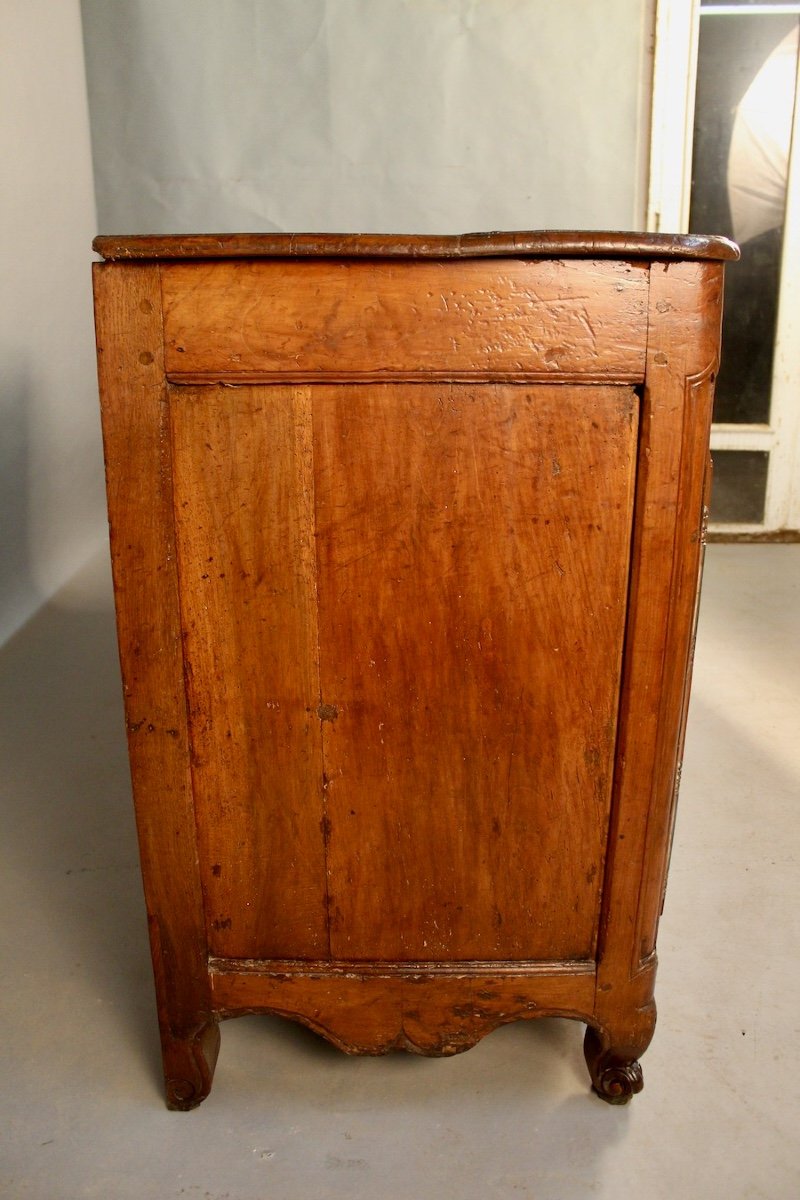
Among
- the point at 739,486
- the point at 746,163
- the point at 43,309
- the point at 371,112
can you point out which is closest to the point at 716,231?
the point at 746,163

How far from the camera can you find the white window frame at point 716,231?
3633mm

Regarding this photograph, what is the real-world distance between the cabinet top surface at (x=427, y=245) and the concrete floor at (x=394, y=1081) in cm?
98

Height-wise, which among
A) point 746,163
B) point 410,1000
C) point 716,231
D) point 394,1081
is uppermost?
point 746,163

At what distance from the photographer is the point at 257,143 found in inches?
143

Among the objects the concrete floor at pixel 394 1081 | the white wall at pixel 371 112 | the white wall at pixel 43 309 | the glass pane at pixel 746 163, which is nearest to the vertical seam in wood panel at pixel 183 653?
the concrete floor at pixel 394 1081

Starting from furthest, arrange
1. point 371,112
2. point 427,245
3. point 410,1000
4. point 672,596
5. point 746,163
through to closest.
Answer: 1. point 746,163
2. point 371,112
3. point 410,1000
4. point 672,596
5. point 427,245

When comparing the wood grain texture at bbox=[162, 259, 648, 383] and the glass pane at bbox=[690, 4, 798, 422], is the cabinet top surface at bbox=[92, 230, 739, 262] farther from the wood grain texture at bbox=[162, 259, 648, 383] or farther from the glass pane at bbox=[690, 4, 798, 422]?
the glass pane at bbox=[690, 4, 798, 422]

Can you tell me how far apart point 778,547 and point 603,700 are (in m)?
3.13

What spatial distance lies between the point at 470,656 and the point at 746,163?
331cm

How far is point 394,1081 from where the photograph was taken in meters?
1.33

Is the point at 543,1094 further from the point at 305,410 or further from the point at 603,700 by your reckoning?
the point at 305,410

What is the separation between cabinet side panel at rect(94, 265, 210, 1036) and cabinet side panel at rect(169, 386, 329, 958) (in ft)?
0.06

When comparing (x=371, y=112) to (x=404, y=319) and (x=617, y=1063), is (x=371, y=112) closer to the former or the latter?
(x=404, y=319)

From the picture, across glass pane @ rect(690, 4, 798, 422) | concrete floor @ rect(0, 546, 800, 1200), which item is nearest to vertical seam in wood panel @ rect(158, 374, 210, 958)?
concrete floor @ rect(0, 546, 800, 1200)
